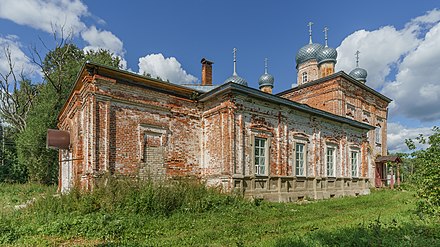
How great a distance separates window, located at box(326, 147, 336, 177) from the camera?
15.7 m

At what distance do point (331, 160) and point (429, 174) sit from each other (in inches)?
398

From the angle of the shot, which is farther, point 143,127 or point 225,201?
point 143,127

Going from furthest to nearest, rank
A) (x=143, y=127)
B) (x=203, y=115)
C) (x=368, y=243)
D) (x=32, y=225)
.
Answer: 1. (x=203, y=115)
2. (x=143, y=127)
3. (x=32, y=225)
4. (x=368, y=243)

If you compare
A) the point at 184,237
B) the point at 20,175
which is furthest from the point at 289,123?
the point at 20,175

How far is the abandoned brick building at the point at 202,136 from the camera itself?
985 centimetres

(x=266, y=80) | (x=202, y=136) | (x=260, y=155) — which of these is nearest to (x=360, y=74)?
(x=266, y=80)

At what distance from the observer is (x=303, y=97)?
2294 centimetres

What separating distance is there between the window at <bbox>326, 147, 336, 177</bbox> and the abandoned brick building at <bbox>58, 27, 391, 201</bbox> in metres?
0.06

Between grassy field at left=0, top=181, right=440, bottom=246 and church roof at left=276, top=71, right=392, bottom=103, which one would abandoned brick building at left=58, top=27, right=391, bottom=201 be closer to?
grassy field at left=0, top=181, right=440, bottom=246

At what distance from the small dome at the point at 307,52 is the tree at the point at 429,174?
20882 mm

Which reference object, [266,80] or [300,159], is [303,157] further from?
[266,80]

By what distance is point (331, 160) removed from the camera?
52.4ft

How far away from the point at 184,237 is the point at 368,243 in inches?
137

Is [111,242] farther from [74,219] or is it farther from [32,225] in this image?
[32,225]
